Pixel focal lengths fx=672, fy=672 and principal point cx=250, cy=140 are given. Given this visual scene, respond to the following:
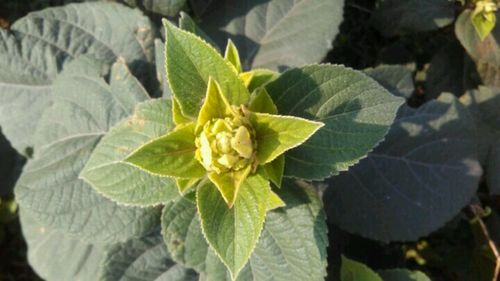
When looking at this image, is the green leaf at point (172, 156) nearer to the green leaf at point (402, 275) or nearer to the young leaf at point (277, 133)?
the young leaf at point (277, 133)

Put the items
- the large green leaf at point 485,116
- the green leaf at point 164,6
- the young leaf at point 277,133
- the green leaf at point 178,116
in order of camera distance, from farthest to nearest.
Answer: the large green leaf at point 485,116 < the green leaf at point 164,6 < the green leaf at point 178,116 < the young leaf at point 277,133

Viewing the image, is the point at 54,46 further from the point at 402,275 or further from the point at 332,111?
the point at 402,275

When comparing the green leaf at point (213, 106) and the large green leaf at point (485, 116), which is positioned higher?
the green leaf at point (213, 106)

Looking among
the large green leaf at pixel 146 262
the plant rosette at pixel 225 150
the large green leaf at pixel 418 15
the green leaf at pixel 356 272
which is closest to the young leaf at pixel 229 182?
the plant rosette at pixel 225 150

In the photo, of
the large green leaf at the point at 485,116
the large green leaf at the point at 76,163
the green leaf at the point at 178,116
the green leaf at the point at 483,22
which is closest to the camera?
the green leaf at the point at 178,116

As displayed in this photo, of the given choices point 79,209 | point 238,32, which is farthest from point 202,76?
point 238,32

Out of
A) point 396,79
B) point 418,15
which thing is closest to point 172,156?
point 396,79

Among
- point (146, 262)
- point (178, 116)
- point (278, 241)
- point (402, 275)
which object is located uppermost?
Answer: point (178, 116)
